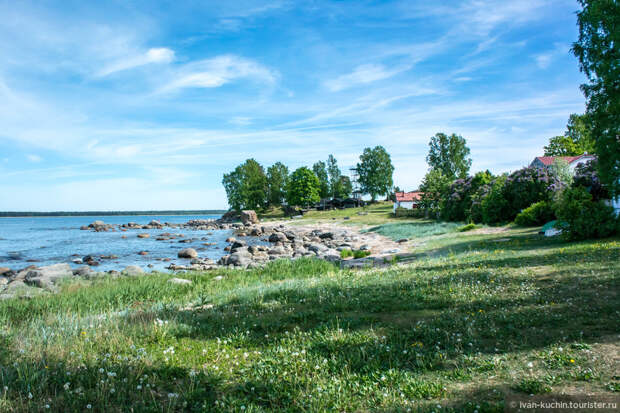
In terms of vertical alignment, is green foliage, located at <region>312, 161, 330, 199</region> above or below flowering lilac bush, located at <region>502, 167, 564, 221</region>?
above

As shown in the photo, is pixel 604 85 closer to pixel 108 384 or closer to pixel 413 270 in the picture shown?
pixel 413 270

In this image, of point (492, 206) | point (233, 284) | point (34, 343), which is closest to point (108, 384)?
point (34, 343)

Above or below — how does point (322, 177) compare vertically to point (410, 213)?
above

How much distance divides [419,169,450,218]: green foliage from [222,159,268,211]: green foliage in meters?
57.2

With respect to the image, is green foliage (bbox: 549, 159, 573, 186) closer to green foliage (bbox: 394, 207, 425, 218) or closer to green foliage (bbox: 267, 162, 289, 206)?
green foliage (bbox: 394, 207, 425, 218)

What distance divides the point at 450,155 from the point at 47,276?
246 ft

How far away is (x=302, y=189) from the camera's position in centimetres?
8975

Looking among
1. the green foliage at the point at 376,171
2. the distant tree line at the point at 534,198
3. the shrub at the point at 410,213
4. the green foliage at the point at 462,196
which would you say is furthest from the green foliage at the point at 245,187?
the green foliage at the point at 462,196

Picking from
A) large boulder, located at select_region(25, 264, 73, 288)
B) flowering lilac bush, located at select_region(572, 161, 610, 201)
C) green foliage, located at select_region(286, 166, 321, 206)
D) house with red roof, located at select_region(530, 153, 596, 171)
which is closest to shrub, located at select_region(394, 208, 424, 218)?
house with red roof, located at select_region(530, 153, 596, 171)

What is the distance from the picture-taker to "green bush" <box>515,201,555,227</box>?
26469mm

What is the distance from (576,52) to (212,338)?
64.3ft

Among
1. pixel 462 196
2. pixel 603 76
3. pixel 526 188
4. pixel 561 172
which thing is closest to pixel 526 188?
pixel 526 188

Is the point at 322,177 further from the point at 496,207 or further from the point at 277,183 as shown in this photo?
the point at 496,207

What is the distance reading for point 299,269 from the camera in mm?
16688
